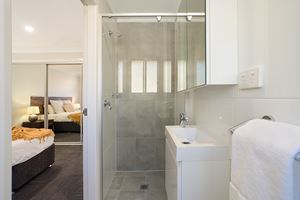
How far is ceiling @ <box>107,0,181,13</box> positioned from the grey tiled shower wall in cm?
28

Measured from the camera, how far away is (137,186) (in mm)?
2623

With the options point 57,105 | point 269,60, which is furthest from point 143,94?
point 57,105

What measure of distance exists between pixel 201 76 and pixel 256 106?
49 cm

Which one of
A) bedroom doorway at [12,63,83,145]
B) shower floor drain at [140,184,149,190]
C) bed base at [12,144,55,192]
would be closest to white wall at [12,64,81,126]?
bedroom doorway at [12,63,83,145]

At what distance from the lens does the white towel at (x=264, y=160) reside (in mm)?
532

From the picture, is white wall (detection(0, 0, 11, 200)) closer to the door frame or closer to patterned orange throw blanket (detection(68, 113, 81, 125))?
the door frame

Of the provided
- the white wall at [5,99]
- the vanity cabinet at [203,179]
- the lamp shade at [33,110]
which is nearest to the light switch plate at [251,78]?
the vanity cabinet at [203,179]

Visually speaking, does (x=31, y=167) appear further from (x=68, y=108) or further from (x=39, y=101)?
(x=39, y=101)

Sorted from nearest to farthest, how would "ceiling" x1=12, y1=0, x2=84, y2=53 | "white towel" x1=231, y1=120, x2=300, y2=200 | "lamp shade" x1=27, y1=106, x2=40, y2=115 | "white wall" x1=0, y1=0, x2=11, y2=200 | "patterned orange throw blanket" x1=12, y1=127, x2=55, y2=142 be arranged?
"white towel" x1=231, y1=120, x2=300, y2=200 → "white wall" x1=0, y1=0, x2=11, y2=200 → "patterned orange throw blanket" x1=12, y1=127, x2=55, y2=142 → "ceiling" x1=12, y1=0, x2=84, y2=53 → "lamp shade" x1=27, y1=106, x2=40, y2=115

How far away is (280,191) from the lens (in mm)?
A: 537

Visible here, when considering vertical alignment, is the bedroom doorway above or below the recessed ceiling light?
below

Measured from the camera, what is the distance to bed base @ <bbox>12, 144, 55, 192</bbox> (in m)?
2.46

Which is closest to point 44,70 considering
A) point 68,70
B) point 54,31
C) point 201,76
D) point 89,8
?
point 68,70

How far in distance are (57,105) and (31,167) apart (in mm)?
2342
